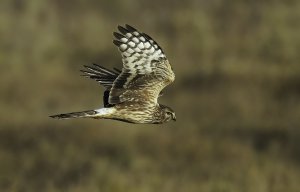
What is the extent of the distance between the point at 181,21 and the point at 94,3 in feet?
9.25

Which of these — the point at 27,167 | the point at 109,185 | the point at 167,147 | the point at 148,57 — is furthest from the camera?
the point at 167,147

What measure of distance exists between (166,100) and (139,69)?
28.1ft

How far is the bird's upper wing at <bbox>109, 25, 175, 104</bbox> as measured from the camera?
5.92m

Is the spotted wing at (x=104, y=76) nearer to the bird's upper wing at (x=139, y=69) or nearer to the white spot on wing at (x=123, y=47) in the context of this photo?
the bird's upper wing at (x=139, y=69)

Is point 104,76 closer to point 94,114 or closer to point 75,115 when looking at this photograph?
point 94,114

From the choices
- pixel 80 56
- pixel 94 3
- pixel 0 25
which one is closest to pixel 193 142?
pixel 80 56

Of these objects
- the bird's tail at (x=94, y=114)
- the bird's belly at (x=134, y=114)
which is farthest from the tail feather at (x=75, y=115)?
the bird's belly at (x=134, y=114)

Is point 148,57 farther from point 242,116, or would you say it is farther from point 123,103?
point 242,116

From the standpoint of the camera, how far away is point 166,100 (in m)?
14.5

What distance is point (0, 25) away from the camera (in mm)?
17438

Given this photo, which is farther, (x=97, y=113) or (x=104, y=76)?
(x=104, y=76)

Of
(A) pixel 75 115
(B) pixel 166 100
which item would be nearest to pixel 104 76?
(A) pixel 75 115

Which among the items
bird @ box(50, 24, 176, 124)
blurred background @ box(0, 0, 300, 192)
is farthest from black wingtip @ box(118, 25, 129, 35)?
blurred background @ box(0, 0, 300, 192)

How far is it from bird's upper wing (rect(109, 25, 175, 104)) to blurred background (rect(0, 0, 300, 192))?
3.17 m
